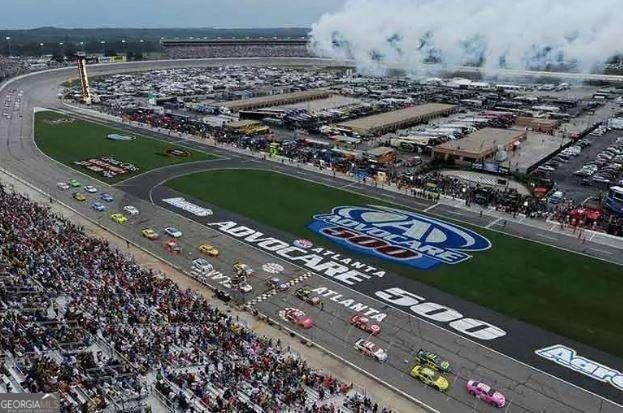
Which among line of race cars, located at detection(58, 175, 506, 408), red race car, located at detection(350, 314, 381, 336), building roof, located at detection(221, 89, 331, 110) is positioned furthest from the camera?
building roof, located at detection(221, 89, 331, 110)

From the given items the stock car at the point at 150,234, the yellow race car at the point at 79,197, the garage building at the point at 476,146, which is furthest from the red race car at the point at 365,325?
the garage building at the point at 476,146

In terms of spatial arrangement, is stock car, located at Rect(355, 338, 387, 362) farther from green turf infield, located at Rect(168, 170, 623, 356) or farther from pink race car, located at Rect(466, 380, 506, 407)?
green turf infield, located at Rect(168, 170, 623, 356)

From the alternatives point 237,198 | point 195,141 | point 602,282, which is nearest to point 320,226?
point 237,198

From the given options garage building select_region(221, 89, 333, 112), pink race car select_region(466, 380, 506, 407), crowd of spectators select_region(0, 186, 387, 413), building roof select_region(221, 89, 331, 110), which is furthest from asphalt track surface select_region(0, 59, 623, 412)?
building roof select_region(221, 89, 331, 110)

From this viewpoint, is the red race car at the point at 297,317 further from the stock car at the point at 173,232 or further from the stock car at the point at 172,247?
the stock car at the point at 173,232

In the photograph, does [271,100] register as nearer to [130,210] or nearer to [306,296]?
[130,210]
